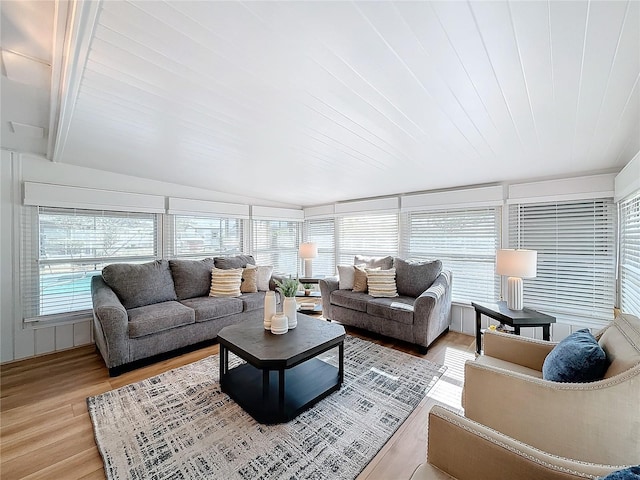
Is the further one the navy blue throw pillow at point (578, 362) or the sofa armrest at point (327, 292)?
the sofa armrest at point (327, 292)

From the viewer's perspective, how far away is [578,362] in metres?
1.26

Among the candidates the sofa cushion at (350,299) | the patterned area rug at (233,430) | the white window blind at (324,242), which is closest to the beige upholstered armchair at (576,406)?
the patterned area rug at (233,430)

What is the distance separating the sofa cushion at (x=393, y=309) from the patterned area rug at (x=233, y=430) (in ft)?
2.23

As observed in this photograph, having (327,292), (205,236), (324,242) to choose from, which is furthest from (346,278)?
(205,236)

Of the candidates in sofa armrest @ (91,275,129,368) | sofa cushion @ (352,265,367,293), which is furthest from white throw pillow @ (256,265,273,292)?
sofa armrest @ (91,275,129,368)

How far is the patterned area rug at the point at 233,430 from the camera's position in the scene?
4.99 ft

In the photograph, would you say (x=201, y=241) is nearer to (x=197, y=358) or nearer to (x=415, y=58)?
(x=197, y=358)

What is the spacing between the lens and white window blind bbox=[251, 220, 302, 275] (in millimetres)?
5320

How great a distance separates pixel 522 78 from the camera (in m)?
1.38

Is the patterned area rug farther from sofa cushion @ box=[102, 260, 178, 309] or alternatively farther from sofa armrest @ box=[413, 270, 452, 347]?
sofa cushion @ box=[102, 260, 178, 309]

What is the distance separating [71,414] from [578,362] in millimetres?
3267

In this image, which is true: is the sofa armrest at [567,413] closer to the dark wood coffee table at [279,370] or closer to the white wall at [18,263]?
the dark wood coffee table at [279,370]

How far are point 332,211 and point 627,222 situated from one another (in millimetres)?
4103

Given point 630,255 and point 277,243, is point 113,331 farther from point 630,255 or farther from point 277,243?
point 630,255
